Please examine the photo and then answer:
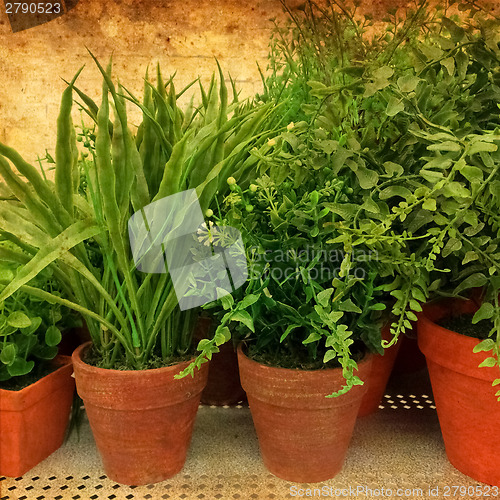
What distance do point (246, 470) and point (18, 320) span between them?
33 cm

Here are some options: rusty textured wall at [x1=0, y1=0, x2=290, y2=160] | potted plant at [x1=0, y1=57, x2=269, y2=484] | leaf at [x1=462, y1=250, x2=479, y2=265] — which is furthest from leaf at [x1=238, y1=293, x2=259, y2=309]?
rusty textured wall at [x1=0, y1=0, x2=290, y2=160]

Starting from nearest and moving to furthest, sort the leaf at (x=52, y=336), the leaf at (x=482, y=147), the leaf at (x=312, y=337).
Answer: the leaf at (x=482, y=147)
the leaf at (x=312, y=337)
the leaf at (x=52, y=336)

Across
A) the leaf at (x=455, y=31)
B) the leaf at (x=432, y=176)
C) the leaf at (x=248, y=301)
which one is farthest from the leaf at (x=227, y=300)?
the leaf at (x=455, y=31)

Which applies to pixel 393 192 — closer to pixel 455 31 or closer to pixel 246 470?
pixel 455 31

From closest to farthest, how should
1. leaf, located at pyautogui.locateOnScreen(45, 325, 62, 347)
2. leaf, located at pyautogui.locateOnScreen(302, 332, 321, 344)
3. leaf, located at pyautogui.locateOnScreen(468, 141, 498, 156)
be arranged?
leaf, located at pyautogui.locateOnScreen(468, 141, 498, 156) < leaf, located at pyautogui.locateOnScreen(302, 332, 321, 344) < leaf, located at pyautogui.locateOnScreen(45, 325, 62, 347)

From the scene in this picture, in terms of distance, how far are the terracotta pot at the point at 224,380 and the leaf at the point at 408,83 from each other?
0.45 meters

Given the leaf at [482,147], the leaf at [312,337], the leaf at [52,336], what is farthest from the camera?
the leaf at [52,336]

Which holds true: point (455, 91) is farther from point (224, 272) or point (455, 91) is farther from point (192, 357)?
point (192, 357)

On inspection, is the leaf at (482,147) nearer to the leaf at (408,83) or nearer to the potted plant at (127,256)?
the leaf at (408,83)

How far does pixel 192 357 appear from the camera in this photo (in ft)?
2.25

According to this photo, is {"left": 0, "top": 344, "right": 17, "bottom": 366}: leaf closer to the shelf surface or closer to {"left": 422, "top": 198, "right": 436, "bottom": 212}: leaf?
the shelf surface

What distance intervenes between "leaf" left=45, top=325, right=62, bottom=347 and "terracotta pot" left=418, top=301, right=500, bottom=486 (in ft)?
1.57

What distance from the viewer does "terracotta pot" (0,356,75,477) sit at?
66 cm

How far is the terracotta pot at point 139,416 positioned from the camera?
2.04ft
